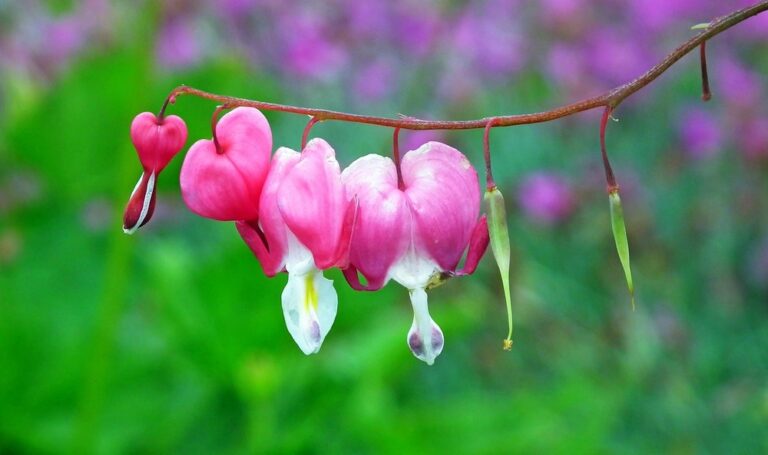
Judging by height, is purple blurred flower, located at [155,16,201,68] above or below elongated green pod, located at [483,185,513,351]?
above

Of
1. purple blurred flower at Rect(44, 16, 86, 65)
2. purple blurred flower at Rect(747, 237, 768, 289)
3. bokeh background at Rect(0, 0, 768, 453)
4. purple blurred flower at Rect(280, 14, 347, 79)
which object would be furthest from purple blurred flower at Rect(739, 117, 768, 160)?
purple blurred flower at Rect(44, 16, 86, 65)

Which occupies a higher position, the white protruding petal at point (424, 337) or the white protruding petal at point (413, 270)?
the white protruding petal at point (413, 270)

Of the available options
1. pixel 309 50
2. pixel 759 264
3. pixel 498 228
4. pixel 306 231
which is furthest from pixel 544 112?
pixel 309 50

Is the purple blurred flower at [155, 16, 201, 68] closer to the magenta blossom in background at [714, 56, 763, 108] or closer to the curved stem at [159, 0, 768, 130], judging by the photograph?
the magenta blossom in background at [714, 56, 763, 108]

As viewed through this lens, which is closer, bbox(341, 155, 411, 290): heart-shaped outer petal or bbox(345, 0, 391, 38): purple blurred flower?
bbox(341, 155, 411, 290): heart-shaped outer petal

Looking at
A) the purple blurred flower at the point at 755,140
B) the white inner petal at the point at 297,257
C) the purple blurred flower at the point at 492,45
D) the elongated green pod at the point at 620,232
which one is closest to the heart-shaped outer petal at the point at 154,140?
the white inner petal at the point at 297,257

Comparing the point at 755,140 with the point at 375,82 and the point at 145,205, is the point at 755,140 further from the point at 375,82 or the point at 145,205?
the point at 145,205

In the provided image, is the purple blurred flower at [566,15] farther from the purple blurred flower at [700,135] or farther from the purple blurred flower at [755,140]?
the purple blurred flower at [755,140]
